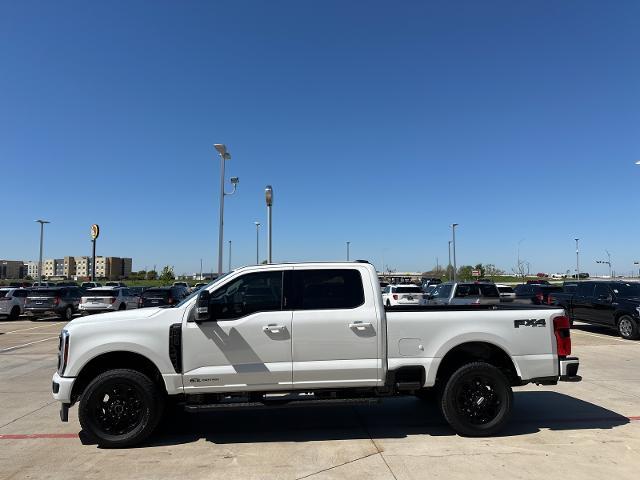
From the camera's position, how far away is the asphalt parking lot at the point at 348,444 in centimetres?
491

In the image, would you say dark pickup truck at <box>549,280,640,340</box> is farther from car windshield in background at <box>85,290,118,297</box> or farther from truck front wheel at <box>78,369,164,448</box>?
car windshield in background at <box>85,290,118,297</box>

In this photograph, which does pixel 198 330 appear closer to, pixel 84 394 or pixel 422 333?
pixel 84 394

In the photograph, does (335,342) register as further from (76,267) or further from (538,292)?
(76,267)

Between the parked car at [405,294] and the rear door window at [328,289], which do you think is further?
the parked car at [405,294]

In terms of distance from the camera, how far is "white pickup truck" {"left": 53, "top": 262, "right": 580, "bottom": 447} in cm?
564

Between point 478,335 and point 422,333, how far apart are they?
0.66 metres

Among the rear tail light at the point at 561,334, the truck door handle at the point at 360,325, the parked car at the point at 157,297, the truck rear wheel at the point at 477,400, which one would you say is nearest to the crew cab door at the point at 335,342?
the truck door handle at the point at 360,325

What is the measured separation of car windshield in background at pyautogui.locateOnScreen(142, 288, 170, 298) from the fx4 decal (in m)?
19.8

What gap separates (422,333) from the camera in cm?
591

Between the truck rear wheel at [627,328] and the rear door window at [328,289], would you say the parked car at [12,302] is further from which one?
the truck rear wheel at [627,328]

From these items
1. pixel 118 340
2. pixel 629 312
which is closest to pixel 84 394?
pixel 118 340

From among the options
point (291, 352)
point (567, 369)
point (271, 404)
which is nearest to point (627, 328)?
point (567, 369)

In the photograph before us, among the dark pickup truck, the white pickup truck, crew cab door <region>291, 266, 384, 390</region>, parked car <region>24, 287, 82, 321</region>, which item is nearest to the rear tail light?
the white pickup truck

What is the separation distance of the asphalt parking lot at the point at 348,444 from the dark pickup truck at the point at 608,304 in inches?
309
